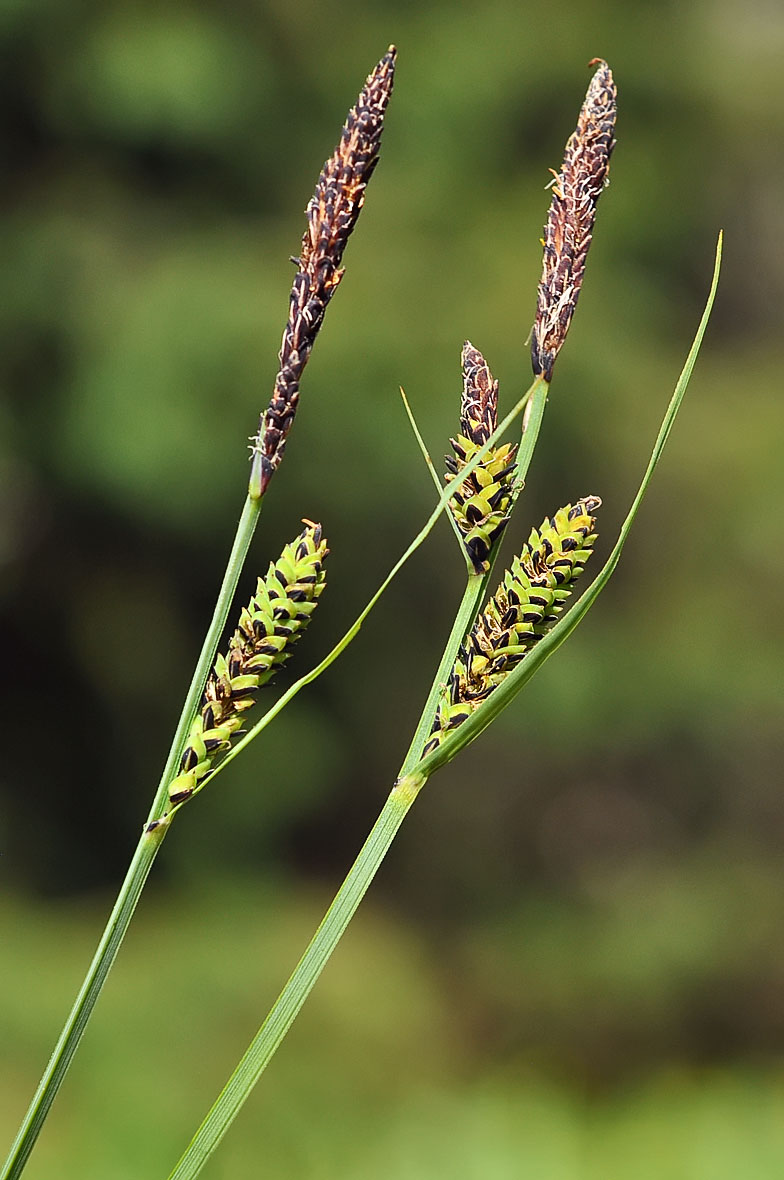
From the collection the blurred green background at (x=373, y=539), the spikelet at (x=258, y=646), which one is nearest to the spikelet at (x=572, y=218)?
the spikelet at (x=258, y=646)

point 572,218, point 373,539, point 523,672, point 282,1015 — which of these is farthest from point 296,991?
point 373,539

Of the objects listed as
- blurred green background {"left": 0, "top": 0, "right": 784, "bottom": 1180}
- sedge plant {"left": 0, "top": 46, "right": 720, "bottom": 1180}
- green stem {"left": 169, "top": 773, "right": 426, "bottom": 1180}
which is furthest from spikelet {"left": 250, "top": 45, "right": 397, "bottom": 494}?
blurred green background {"left": 0, "top": 0, "right": 784, "bottom": 1180}

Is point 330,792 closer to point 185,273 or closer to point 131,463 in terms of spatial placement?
point 131,463

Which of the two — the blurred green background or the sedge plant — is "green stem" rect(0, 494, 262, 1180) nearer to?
the sedge plant

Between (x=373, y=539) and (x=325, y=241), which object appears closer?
(x=325, y=241)

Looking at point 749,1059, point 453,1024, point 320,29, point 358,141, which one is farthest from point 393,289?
point 358,141

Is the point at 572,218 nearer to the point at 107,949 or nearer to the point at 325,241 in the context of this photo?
the point at 325,241
